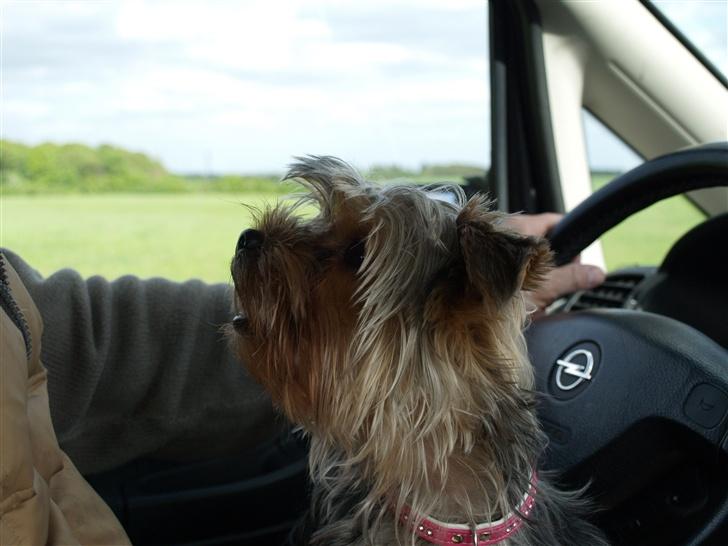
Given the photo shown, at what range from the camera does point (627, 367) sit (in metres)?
1.90

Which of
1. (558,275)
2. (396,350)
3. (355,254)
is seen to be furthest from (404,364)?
(558,275)

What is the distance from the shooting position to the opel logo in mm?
2016

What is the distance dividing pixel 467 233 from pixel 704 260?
3.19 feet

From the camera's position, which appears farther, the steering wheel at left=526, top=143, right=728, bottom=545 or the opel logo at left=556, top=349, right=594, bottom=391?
the opel logo at left=556, top=349, right=594, bottom=391

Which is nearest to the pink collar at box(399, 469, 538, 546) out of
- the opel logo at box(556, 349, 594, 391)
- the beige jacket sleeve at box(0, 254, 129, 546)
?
the opel logo at box(556, 349, 594, 391)

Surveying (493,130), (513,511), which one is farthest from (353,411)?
(493,130)

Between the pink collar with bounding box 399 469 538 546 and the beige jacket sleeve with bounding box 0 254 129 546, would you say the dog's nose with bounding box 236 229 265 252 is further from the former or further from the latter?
the pink collar with bounding box 399 469 538 546

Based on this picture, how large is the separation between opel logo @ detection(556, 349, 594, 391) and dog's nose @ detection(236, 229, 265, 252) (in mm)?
859

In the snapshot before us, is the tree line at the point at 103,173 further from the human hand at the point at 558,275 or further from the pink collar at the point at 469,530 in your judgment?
the pink collar at the point at 469,530

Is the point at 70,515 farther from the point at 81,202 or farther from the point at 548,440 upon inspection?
the point at 81,202

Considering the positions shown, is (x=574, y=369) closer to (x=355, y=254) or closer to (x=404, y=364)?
(x=404, y=364)

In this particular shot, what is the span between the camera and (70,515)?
5.13 feet

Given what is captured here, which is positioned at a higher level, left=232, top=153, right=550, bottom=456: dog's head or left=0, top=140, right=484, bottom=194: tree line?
left=0, top=140, right=484, bottom=194: tree line

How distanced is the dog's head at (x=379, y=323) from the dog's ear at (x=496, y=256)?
45 mm
